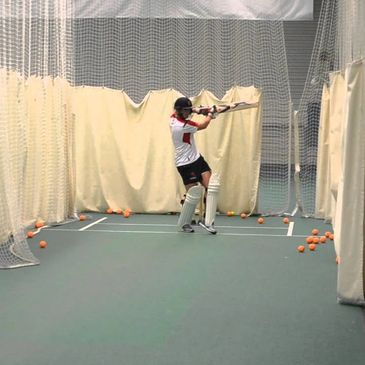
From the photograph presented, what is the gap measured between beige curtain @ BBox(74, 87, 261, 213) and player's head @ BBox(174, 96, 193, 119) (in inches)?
48.0

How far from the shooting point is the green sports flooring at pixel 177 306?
2.32 metres

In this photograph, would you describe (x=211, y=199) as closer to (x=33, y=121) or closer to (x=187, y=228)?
(x=187, y=228)

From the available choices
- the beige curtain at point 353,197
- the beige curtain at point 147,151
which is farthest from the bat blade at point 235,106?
the beige curtain at point 353,197

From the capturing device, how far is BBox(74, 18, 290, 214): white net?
792 centimetres

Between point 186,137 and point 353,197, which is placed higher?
point 186,137

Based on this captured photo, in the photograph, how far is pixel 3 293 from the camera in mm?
3178

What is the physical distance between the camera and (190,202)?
5.18m

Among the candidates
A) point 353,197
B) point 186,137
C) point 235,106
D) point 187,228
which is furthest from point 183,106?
point 353,197

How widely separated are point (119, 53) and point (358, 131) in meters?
6.27

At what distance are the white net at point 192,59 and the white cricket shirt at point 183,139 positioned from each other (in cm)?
250

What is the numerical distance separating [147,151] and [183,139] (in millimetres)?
1361

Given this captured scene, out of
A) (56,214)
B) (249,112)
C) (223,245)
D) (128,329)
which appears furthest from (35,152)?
(128,329)

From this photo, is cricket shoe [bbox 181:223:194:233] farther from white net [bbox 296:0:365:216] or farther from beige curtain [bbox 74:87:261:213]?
white net [bbox 296:0:365:216]

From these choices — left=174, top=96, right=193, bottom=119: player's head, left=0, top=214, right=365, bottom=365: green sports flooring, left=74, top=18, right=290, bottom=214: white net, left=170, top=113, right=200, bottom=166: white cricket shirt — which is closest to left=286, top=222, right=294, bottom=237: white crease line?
left=0, top=214, right=365, bottom=365: green sports flooring
